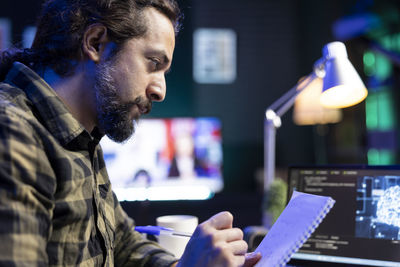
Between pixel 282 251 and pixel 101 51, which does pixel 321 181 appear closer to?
pixel 282 251

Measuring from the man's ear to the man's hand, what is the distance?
0.46 meters

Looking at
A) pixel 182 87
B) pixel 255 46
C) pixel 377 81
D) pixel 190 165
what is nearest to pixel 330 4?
pixel 255 46

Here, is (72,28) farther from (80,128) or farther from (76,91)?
(80,128)

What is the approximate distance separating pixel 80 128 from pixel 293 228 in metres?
0.46

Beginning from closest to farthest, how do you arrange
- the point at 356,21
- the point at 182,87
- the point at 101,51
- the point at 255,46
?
the point at 101,51, the point at 356,21, the point at 182,87, the point at 255,46

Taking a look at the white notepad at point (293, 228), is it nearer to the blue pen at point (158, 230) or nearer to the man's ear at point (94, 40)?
the blue pen at point (158, 230)

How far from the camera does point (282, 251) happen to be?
658 mm

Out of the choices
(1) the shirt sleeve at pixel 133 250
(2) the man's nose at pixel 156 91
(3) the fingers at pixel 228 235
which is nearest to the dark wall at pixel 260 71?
(1) the shirt sleeve at pixel 133 250

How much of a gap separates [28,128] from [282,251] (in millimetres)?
472

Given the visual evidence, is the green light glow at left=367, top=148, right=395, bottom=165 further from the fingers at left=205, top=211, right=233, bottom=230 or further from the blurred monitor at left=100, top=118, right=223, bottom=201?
the fingers at left=205, top=211, right=233, bottom=230

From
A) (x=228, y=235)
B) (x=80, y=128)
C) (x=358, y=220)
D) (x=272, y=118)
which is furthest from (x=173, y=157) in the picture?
(x=228, y=235)

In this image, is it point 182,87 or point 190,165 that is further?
point 182,87

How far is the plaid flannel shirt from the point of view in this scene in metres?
0.58

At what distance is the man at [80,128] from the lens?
0.61 metres
